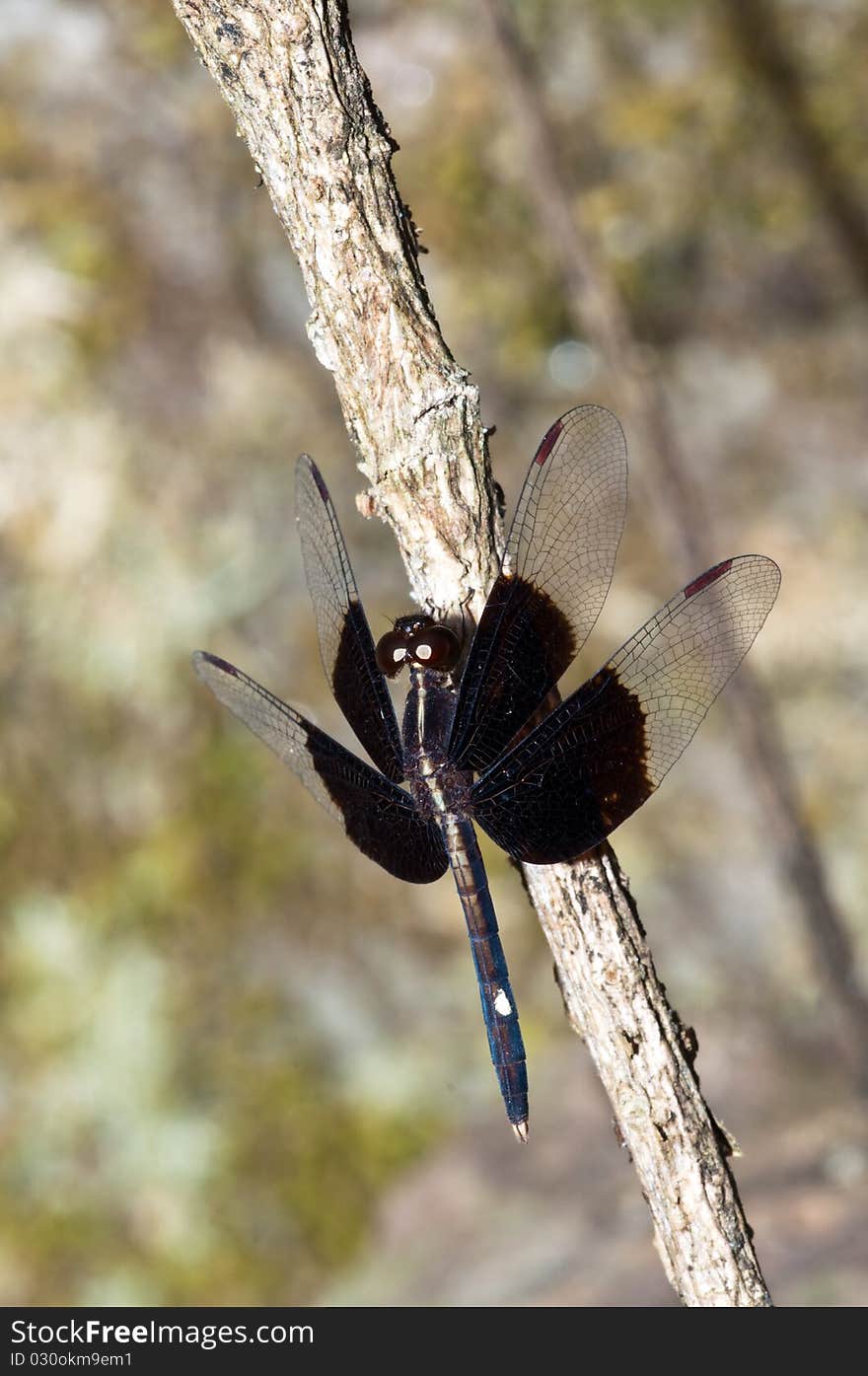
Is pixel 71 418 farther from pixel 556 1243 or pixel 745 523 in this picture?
pixel 556 1243

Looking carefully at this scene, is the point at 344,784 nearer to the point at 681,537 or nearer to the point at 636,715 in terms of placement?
the point at 636,715

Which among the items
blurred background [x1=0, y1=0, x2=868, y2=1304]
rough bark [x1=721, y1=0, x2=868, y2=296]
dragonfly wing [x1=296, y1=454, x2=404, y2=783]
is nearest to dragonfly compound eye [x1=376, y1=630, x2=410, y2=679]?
dragonfly wing [x1=296, y1=454, x2=404, y2=783]

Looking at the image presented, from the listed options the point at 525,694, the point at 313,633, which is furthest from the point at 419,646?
the point at 313,633

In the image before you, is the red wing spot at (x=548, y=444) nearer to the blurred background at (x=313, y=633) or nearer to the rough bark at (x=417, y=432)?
the rough bark at (x=417, y=432)

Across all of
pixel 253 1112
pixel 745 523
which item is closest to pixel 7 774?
pixel 253 1112

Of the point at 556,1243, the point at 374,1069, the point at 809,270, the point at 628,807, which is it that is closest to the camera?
the point at 628,807
